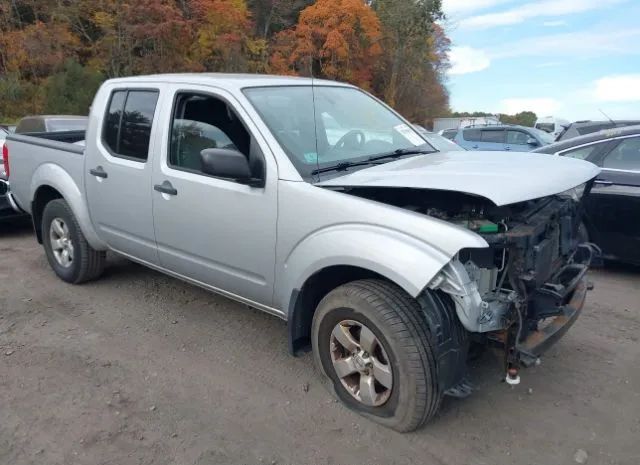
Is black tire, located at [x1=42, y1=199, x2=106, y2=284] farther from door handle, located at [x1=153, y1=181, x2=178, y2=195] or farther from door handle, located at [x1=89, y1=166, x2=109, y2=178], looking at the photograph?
door handle, located at [x1=153, y1=181, x2=178, y2=195]

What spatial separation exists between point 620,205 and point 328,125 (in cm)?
315

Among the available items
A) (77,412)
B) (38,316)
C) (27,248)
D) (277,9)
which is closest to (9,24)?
(277,9)

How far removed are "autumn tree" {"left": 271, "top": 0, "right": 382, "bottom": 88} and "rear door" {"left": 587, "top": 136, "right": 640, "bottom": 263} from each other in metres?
25.7

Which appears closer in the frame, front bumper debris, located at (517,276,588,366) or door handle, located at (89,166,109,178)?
front bumper debris, located at (517,276,588,366)

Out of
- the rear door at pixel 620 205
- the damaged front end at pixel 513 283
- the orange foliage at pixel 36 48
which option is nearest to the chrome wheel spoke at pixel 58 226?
the damaged front end at pixel 513 283

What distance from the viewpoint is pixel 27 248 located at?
6.56 meters

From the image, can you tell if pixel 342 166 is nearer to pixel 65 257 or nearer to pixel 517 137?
pixel 65 257

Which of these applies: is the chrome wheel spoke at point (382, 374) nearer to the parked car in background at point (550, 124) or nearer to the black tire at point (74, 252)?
the black tire at point (74, 252)

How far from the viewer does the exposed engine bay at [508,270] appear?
2.67 metres

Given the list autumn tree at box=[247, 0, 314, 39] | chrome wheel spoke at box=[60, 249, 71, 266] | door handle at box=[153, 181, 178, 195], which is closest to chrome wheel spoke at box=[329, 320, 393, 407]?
door handle at box=[153, 181, 178, 195]

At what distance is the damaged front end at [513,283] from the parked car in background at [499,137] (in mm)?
12638

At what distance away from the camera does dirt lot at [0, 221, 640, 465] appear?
288 cm

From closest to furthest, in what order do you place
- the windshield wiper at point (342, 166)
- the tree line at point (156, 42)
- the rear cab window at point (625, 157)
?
the windshield wiper at point (342, 166) < the rear cab window at point (625, 157) < the tree line at point (156, 42)

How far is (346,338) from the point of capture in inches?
121
